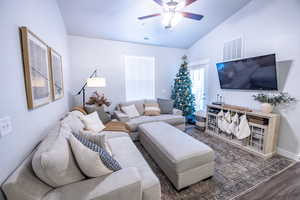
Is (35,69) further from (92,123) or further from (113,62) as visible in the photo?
(113,62)

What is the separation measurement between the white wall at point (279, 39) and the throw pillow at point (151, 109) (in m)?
2.09

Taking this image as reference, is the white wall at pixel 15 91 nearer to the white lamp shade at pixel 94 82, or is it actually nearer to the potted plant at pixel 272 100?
the white lamp shade at pixel 94 82

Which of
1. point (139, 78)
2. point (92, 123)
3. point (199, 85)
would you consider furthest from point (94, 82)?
point (199, 85)

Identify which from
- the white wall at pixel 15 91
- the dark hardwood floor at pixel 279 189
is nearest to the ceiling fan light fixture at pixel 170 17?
the white wall at pixel 15 91

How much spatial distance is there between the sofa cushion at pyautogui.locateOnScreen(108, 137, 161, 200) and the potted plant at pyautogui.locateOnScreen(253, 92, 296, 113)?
262cm

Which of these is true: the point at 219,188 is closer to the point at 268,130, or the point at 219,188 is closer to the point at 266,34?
the point at 268,130

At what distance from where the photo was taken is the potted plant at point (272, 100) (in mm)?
2434

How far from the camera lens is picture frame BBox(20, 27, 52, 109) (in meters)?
1.26

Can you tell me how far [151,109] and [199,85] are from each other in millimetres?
1995

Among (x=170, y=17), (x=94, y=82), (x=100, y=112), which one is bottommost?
(x=100, y=112)

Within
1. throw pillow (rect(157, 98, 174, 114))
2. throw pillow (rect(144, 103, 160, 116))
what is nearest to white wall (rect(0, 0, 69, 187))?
throw pillow (rect(144, 103, 160, 116))

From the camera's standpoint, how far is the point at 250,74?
2.87 metres

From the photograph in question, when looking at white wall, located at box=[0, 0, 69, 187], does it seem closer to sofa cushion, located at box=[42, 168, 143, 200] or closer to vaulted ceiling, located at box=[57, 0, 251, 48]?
sofa cushion, located at box=[42, 168, 143, 200]

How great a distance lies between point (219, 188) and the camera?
1759mm
